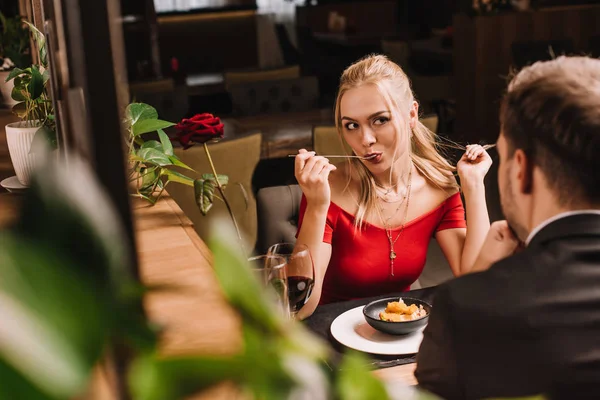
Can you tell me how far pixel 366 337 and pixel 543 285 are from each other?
25.9 inches

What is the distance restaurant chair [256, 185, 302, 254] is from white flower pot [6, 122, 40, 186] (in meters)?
0.84

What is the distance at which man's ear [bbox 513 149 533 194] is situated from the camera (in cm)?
104

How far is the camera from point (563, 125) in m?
0.96

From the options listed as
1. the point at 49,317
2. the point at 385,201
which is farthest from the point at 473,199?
the point at 49,317

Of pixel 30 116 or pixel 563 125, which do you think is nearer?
pixel 563 125

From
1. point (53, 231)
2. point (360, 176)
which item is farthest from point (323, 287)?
point (53, 231)

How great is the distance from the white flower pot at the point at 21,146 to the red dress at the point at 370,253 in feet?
2.54

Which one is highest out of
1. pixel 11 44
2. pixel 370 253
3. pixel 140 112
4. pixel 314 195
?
pixel 11 44

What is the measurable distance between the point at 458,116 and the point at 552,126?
6.26 meters

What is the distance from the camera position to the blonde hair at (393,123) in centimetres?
204

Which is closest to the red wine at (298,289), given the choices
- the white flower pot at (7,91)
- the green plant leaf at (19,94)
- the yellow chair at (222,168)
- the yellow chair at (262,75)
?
the green plant leaf at (19,94)

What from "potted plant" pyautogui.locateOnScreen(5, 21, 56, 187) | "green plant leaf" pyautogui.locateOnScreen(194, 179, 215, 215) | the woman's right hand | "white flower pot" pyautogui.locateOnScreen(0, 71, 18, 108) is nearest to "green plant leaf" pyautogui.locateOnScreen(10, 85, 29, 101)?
"potted plant" pyautogui.locateOnScreen(5, 21, 56, 187)

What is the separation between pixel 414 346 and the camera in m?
1.46

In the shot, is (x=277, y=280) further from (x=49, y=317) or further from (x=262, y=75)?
(x=262, y=75)
